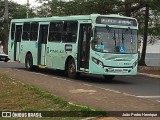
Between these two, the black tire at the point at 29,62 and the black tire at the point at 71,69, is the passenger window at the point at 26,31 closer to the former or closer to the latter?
the black tire at the point at 29,62

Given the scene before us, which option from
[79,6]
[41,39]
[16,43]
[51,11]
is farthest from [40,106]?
[51,11]

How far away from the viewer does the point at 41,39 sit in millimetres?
22375

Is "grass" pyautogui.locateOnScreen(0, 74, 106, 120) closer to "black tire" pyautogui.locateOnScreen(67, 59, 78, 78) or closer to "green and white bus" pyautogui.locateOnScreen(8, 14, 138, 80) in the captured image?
"green and white bus" pyautogui.locateOnScreen(8, 14, 138, 80)

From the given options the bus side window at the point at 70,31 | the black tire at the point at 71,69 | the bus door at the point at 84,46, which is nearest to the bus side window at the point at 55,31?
the bus side window at the point at 70,31

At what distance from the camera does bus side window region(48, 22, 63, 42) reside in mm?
20688

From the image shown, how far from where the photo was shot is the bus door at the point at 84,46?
60.7 feet

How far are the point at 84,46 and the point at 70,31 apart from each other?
1377mm

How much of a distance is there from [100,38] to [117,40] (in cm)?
76

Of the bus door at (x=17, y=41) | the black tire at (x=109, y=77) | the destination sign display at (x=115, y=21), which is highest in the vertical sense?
the destination sign display at (x=115, y=21)

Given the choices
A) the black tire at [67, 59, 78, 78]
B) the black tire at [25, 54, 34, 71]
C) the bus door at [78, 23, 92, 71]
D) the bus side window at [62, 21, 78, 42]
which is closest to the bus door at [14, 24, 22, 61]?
the black tire at [25, 54, 34, 71]

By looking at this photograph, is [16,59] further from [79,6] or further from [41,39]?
[79,6]

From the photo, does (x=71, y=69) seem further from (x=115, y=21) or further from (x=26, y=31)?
(x=26, y=31)

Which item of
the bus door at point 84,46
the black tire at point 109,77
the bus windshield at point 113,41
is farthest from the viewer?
the black tire at point 109,77

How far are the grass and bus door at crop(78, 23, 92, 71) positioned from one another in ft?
14.8
